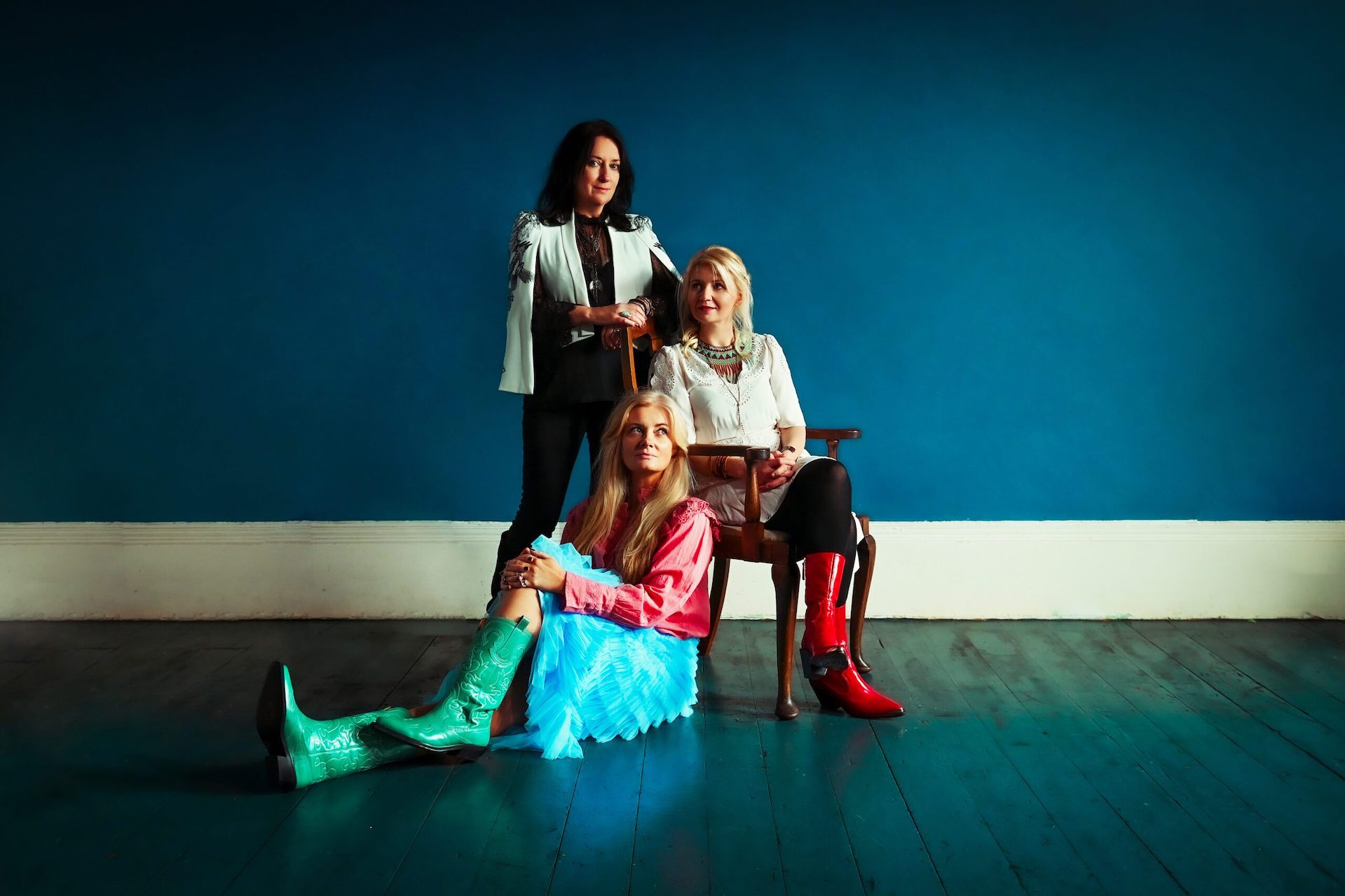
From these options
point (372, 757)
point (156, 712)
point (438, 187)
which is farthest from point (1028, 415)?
point (156, 712)

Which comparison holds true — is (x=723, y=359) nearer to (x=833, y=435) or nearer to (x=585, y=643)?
(x=833, y=435)

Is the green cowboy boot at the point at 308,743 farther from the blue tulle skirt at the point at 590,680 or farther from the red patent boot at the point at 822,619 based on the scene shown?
the red patent boot at the point at 822,619

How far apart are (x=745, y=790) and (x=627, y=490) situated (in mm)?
836

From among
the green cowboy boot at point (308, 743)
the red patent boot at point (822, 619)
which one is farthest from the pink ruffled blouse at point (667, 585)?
the green cowboy boot at point (308, 743)

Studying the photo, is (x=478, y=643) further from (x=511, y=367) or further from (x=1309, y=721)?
(x=1309, y=721)

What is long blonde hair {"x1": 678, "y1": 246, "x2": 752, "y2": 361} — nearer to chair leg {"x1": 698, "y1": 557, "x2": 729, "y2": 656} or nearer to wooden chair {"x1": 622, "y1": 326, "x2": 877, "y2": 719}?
wooden chair {"x1": 622, "y1": 326, "x2": 877, "y2": 719}

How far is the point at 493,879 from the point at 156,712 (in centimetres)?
131

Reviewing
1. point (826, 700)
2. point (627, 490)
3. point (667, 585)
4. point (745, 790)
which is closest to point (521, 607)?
point (667, 585)

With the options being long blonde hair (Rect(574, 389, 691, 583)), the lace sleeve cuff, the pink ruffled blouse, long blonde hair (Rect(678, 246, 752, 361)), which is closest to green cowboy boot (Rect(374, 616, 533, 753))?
the pink ruffled blouse

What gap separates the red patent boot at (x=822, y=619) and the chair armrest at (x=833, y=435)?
15.7 inches

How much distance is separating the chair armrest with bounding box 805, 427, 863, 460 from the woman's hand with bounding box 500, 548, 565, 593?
907mm

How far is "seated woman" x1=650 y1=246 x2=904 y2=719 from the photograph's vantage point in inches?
101

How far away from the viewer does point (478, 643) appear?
2.23 m

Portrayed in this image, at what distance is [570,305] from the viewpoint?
9.35 feet
